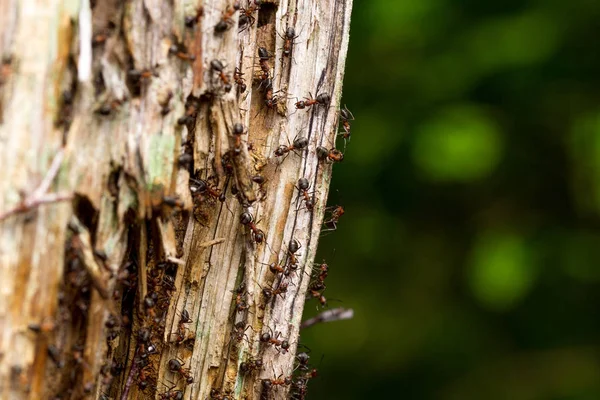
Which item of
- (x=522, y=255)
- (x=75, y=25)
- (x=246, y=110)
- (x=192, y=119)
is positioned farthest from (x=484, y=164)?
(x=75, y=25)

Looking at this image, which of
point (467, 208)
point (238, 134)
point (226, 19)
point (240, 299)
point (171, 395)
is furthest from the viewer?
point (467, 208)

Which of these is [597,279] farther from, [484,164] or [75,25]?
[75,25]

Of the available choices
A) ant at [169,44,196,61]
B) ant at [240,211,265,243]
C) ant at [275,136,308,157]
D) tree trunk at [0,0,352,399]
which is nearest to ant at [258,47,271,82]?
tree trunk at [0,0,352,399]

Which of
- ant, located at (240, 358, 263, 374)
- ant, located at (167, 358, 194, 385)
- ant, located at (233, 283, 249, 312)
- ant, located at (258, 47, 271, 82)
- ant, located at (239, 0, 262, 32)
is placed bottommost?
ant, located at (167, 358, 194, 385)

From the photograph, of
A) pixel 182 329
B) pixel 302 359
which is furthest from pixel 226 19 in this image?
pixel 302 359

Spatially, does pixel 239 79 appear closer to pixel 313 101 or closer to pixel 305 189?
pixel 313 101

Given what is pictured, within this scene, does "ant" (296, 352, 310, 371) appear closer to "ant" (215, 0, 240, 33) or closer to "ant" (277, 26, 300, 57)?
"ant" (277, 26, 300, 57)
